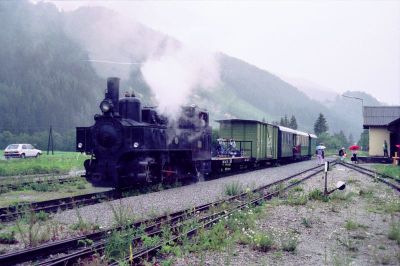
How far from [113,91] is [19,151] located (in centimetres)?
2459

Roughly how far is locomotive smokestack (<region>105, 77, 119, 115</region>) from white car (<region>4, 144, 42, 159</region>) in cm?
2436

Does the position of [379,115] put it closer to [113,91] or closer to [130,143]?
[113,91]

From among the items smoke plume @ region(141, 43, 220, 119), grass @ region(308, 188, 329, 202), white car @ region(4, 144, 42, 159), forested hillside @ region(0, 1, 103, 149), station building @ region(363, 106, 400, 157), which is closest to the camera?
grass @ region(308, 188, 329, 202)

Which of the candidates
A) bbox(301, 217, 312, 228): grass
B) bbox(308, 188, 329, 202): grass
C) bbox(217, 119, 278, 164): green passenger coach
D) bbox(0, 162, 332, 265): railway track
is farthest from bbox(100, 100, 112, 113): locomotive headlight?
bbox(217, 119, 278, 164): green passenger coach

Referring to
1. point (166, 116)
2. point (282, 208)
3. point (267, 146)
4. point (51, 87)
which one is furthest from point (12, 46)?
point (282, 208)

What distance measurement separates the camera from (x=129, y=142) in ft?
44.3

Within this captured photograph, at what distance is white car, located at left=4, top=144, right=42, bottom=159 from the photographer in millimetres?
35125

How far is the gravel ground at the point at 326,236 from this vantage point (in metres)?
6.53

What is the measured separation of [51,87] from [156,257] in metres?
89.7

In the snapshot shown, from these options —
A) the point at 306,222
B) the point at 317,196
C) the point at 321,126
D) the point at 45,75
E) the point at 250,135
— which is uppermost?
the point at 45,75

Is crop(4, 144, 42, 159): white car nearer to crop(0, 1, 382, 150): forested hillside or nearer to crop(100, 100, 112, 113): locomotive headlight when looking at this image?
crop(0, 1, 382, 150): forested hillside

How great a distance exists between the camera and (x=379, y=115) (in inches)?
1722

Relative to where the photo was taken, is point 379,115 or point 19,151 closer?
point 19,151

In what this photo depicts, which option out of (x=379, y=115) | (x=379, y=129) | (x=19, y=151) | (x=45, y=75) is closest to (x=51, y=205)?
(x=19, y=151)
